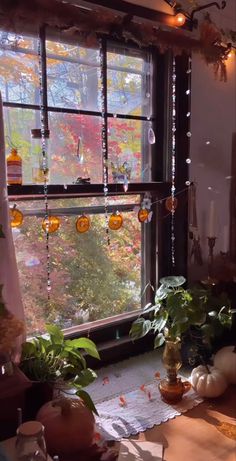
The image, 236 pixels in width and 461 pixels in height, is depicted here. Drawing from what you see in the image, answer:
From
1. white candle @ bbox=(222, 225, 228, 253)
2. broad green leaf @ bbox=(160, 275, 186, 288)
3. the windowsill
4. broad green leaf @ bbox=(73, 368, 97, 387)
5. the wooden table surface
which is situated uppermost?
the windowsill

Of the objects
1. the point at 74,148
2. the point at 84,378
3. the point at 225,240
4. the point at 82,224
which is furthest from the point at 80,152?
A: the point at 225,240

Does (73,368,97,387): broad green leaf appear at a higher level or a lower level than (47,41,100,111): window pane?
lower

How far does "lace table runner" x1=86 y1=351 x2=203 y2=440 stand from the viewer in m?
1.48

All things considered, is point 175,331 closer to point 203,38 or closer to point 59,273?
point 59,273

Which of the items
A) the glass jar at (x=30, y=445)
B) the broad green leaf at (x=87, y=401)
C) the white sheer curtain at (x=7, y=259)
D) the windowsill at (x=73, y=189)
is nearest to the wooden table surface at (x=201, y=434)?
the broad green leaf at (x=87, y=401)

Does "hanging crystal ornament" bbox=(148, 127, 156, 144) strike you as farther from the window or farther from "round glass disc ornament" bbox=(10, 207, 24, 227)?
"round glass disc ornament" bbox=(10, 207, 24, 227)

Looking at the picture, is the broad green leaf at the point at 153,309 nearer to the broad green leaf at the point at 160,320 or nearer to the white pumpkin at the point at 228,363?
the broad green leaf at the point at 160,320

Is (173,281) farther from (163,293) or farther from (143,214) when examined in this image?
(143,214)

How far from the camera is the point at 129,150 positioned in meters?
1.87

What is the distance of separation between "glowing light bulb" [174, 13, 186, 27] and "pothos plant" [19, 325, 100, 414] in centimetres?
135

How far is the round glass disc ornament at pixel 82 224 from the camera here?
5.41 feet

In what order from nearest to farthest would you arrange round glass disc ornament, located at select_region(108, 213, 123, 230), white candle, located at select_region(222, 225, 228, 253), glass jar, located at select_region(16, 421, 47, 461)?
1. glass jar, located at select_region(16, 421, 47, 461)
2. round glass disc ornament, located at select_region(108, 213, 123, 230)
3. white candle, located at select_region(222, 225, 228, 253)

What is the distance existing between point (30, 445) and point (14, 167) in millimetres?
857

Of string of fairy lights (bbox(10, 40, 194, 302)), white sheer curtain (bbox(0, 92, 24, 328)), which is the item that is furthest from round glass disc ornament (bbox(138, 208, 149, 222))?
white sheer curtain (bbox(0, 92, 24, 328))
